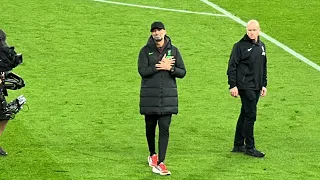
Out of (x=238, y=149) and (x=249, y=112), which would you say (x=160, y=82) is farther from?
(x=238, y=149)

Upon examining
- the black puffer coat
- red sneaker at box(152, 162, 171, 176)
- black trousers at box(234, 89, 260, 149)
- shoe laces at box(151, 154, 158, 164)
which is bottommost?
red sneaker at box(152, 162, 171, 176)

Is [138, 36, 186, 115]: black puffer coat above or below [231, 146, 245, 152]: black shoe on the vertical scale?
above

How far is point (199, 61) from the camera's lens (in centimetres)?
2292

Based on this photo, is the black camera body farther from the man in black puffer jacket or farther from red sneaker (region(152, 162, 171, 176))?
red sneaker (region(152, 162, 171, 176))

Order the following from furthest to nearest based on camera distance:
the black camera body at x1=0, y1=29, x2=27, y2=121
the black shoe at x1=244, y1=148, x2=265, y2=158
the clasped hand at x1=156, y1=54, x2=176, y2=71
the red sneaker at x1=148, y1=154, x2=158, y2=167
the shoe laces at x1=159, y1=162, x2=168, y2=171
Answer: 1. the black shoe at x1=244, y1=148, x2=265, y2=158
2. the red sneaker at x1=148, y1=154, x2=158, y2=167
3. the black camera body at x1=0, y1=29, x2=27, y2=121
4. the shoe laces at x1=159, y1=162, x2=168, y2=171
5. the clasped hand at x1=156, y1=54, x2=176, y2=71

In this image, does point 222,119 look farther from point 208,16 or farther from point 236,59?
point 208,16

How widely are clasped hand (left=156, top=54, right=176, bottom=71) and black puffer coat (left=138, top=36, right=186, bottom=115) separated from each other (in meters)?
0.05

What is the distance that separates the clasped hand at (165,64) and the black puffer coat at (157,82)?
0.05 metres

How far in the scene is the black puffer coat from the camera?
15.6 metres

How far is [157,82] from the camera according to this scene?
15.6 m

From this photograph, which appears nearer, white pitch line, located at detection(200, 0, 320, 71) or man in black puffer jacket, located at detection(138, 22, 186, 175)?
man in black puffer jacket, located at detection(138, 22, 186, 175)

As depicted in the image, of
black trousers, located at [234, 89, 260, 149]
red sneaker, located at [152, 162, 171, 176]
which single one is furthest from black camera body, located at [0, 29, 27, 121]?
black trousers, located at [234, 89, 260, 149]

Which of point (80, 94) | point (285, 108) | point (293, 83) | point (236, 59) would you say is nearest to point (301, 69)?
point (293, 83)

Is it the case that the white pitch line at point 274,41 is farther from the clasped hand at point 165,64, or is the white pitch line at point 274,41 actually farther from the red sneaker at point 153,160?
the clasped hand at point 165,64
